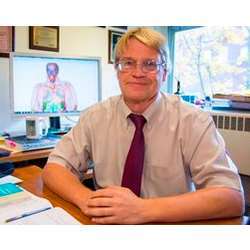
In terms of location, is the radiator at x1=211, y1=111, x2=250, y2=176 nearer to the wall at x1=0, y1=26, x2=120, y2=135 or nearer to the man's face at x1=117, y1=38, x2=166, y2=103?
the wall at x1=0, y1=26, x2=120, y2=135

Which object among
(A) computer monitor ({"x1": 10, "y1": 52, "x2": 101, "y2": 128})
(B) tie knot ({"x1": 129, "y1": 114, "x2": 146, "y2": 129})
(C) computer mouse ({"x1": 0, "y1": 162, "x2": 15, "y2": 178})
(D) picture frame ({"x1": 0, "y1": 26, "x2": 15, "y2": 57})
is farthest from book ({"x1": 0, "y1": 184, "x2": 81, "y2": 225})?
(D) picture frame ({"x1": 0, "y1": 26, "x2": 15, "y2": 57})

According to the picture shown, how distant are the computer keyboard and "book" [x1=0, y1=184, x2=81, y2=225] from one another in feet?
2.59

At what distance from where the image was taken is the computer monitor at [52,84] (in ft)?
6.20

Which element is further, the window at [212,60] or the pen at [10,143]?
the window at [212,60]

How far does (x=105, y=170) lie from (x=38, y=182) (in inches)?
10.1

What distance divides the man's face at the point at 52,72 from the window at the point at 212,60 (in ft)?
4.73

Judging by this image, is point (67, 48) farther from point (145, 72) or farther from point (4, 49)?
point (145, 72)

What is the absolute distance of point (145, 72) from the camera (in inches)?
46.4

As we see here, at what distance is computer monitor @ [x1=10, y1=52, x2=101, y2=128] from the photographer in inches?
74.4

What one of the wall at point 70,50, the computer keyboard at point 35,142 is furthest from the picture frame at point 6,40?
the computer keyboard at point 35,142

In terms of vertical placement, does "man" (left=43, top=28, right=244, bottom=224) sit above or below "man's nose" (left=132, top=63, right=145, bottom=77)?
below

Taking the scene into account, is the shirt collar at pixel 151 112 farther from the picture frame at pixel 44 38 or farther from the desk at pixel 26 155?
the picture frame at pixel 44 38

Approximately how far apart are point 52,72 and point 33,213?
1.30m
